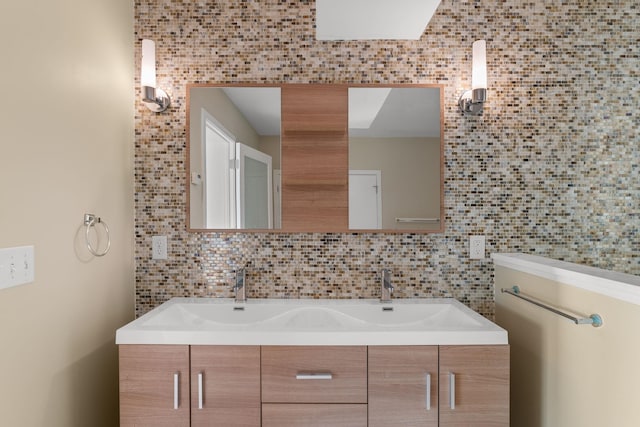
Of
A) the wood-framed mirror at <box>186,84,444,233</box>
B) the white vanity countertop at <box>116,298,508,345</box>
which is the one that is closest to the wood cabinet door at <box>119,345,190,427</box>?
the white vanity countertop at <box>116,298,508,345</box>

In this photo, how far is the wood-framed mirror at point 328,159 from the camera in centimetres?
197

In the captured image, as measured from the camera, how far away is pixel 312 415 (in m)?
1.42

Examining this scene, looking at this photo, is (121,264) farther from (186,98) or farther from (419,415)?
(419,415)

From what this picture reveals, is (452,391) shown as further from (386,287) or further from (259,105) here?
(259,105)

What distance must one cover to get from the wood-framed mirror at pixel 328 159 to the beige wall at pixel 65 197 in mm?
385

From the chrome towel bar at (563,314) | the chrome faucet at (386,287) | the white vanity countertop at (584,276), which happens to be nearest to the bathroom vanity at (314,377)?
the chrome towel bar at (563,314)

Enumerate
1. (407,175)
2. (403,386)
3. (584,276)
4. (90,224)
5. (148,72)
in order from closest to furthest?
(584,276)
(403,386)
(90,224)
(148,72)
(407,175)

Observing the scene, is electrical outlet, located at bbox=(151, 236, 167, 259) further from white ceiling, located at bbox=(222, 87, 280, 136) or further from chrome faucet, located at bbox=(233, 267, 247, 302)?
white ceiling, located at bbox=(222, 87, 280, 136)

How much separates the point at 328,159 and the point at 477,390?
4.16ft

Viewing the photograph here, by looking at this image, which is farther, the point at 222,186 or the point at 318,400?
the point at 222,186

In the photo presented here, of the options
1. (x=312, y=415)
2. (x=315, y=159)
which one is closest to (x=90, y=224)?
(x=315, y=159)

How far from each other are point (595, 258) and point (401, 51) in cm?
153

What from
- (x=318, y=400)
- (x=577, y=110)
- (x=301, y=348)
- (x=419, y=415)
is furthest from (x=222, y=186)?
(x=577, y=110)

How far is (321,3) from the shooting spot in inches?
52.8
